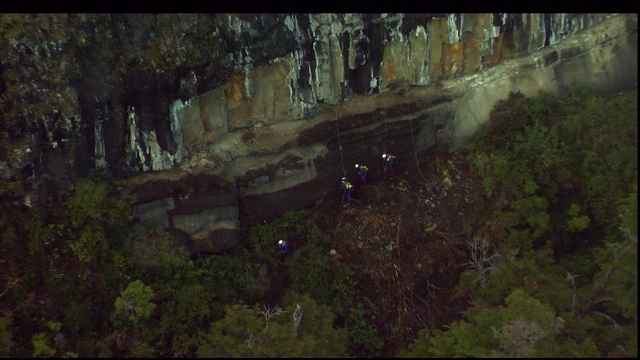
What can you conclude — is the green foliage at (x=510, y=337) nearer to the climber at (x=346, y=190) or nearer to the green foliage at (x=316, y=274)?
the green foliage at (x=316, y=274)

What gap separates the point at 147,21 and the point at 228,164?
4322mm

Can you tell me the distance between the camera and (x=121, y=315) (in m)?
11.7

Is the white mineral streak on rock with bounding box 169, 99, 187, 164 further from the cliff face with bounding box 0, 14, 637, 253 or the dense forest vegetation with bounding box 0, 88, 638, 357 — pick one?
the dense forest vegetation with bounding box 0, 88, 638, 357

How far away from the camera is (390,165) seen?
49.9ft

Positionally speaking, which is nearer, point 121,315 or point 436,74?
point 121,315

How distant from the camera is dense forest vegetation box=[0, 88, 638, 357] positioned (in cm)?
1075

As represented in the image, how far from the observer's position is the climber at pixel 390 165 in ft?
49.7

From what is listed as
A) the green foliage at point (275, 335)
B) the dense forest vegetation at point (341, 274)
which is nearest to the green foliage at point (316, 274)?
the dense forest vegetation at point (341, 274)

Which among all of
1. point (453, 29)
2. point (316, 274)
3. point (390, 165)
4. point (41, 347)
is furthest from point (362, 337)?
point (453, 29)

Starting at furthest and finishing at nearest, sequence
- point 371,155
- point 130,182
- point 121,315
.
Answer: point 371,155, point 130,182, point 121,315

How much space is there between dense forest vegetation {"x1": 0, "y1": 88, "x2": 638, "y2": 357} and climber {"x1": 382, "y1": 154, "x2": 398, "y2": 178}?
2847 mm

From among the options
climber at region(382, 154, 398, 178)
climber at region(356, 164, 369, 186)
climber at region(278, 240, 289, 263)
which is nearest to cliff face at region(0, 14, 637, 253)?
climber at region(356, 164, 369, 186)

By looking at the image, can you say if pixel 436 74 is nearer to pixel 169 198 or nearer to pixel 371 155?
pixel 371 155

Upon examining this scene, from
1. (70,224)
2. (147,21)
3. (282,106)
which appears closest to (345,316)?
(282,106)
